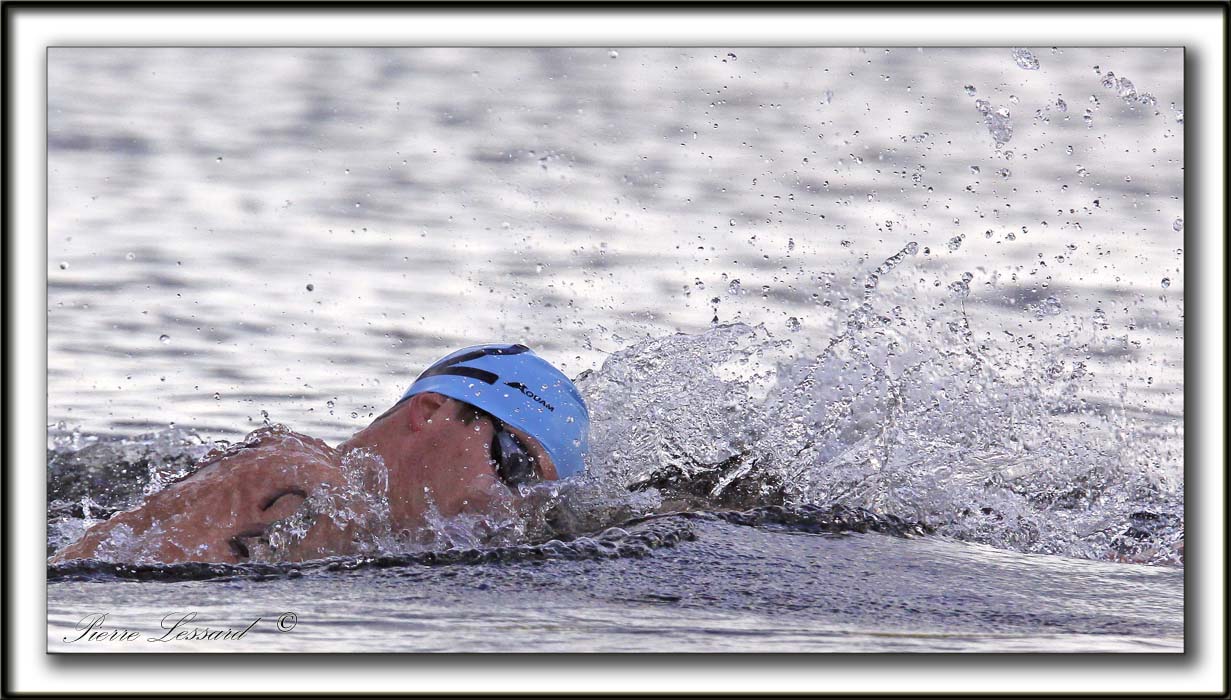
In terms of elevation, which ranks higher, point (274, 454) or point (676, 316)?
point (676, 316)

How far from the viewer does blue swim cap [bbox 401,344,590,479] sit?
5391mm

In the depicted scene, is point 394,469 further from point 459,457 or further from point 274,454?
point 274,454

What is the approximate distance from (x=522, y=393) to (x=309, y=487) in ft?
3.18

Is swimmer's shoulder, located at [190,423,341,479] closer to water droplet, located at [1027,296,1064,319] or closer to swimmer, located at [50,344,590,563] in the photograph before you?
swimmer, located at [50,344,590,563]

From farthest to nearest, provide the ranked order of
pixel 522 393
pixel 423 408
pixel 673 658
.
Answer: pixel 522 393 < pixel 423 408 < pixel 673 658

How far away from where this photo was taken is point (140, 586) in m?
4.32

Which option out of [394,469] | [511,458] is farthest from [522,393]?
[394,469]

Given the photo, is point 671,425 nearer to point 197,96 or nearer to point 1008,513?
point 1008,513

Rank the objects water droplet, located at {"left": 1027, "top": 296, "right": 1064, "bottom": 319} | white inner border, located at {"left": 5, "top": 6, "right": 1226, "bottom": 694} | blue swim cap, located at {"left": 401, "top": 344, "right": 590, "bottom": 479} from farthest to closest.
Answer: water droplet, located at {"left": 1027, "top": 296, "right": 1064, "bottom": 319}, blue swim cap, located at {"left": 401, "top": 344, "right": 590, "bottom": 479}, white inner border, located at {"left": 5, "top": 6, "right": 1226, "bottom": 694}

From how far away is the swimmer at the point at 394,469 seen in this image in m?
4.64

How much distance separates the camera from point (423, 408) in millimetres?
5328

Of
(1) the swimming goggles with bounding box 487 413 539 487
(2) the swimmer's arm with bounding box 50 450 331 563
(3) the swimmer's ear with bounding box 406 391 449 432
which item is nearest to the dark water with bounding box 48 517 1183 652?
(2) the swimmer's arm with bounding box 50 450 331 563

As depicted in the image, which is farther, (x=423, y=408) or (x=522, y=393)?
(x=522, y=393)


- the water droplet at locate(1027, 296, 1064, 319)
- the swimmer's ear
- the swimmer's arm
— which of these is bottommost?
the swimmer's arm
